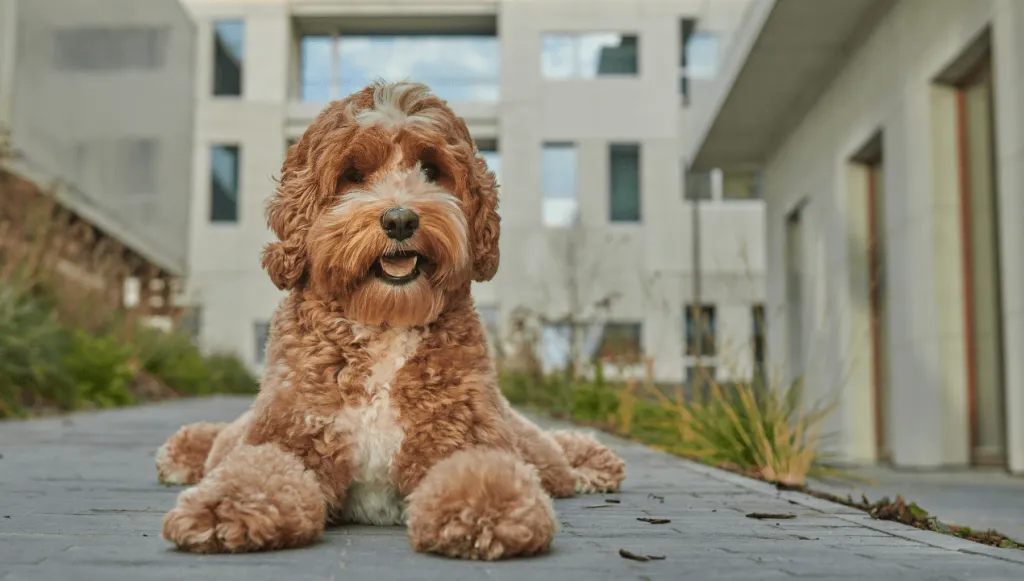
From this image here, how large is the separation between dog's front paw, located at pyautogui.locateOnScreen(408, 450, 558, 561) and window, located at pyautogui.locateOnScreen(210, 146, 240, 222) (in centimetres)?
2482

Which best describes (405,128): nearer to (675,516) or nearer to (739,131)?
(675,516)

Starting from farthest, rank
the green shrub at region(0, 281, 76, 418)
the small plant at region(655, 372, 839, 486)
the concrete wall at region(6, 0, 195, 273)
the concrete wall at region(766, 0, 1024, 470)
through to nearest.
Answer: the concrete wall at region(6, 0, 195, 273) < the green shrub at region(0, 281, 76, 418) < the concrete wall at region(766, 0, 1024, 470) < the small plant at region(655, 372, 839, 486)

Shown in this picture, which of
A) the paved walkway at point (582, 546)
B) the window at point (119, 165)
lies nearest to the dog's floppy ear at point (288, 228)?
the paved walkway at point (582, 546)

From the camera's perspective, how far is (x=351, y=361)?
324 centimetres

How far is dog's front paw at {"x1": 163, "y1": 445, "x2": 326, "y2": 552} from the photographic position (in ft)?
9.12

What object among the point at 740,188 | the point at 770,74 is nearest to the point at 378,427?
the point at 770,74

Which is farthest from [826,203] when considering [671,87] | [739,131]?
[671,87]

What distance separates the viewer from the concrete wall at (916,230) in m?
6.96

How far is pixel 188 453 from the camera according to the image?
15.3ft

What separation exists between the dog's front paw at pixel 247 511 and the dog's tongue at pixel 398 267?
0.63 meters

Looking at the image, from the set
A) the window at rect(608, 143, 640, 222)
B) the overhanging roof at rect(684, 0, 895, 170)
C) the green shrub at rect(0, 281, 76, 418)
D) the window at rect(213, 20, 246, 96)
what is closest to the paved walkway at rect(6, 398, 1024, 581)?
the green shrub at rect(0, 281, 76, 418)

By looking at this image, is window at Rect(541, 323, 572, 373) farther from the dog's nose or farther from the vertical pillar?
the dog's nose

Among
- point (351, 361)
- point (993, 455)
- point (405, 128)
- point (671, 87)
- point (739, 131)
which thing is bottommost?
point (993, 455)

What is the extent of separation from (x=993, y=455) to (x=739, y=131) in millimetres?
7435
